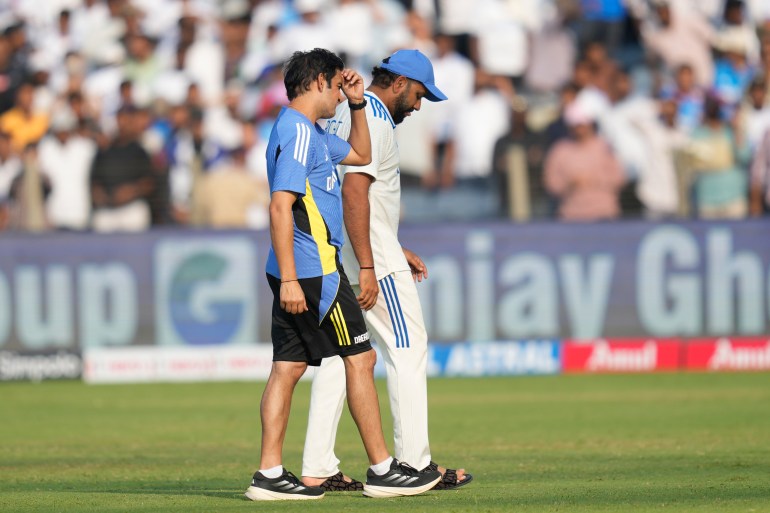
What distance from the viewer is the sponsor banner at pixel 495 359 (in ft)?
A: 54.7

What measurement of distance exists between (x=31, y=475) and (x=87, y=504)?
64.9 inches

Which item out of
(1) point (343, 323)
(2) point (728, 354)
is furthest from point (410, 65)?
(2) point (728, 354)

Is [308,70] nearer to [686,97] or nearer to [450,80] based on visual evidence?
[450,80]

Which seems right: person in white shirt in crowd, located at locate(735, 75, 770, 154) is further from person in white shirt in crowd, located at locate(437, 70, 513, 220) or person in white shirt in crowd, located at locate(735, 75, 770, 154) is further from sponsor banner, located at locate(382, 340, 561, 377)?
sponsor banner, located at locate(382, 340, 561, 377)

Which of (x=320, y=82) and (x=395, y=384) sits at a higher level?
(x=320, y=82)

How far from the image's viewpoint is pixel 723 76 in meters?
19.0

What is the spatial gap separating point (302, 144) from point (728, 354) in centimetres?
1085

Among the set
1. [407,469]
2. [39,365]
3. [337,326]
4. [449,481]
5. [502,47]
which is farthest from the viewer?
[502,47]

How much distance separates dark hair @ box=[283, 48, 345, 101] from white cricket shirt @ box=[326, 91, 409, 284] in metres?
0.41

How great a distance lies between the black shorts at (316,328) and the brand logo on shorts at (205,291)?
30.9 feet

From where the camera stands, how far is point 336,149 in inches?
284

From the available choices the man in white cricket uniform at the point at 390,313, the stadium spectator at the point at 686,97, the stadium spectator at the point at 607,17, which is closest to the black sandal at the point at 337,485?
the man in white cricket uniform at the point at 390,313

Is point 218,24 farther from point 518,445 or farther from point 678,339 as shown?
point 518,445

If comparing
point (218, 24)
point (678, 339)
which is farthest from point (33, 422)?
point (218, 24)
